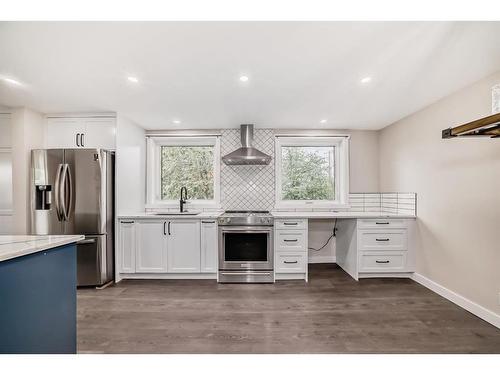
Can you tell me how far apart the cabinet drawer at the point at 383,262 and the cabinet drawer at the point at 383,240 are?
0.26 ft

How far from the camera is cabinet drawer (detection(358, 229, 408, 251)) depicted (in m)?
3.36

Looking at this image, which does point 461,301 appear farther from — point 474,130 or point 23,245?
point 23,245

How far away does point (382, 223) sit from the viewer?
3.38 meters

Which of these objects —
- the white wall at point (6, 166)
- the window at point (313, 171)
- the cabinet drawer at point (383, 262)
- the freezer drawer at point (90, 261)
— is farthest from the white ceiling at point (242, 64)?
the cabinet drawer at point (383, 262)

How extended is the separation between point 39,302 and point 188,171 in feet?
9.95

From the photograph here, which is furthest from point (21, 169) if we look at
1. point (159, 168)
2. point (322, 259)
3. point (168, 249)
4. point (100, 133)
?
point (322, 259)

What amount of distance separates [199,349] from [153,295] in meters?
1.30

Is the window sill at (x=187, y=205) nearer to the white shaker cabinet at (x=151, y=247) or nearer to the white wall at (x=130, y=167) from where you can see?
the white wall at (x=130, y=167)

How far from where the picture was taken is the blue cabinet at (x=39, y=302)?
120cm

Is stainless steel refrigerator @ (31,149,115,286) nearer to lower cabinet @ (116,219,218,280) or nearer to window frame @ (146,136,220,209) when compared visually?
lower cabinet @ (116,219,218,280)

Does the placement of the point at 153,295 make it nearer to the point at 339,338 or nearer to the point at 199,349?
the point at 199,349

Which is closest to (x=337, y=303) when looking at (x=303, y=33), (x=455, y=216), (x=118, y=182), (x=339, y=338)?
(x=339, y=338)
